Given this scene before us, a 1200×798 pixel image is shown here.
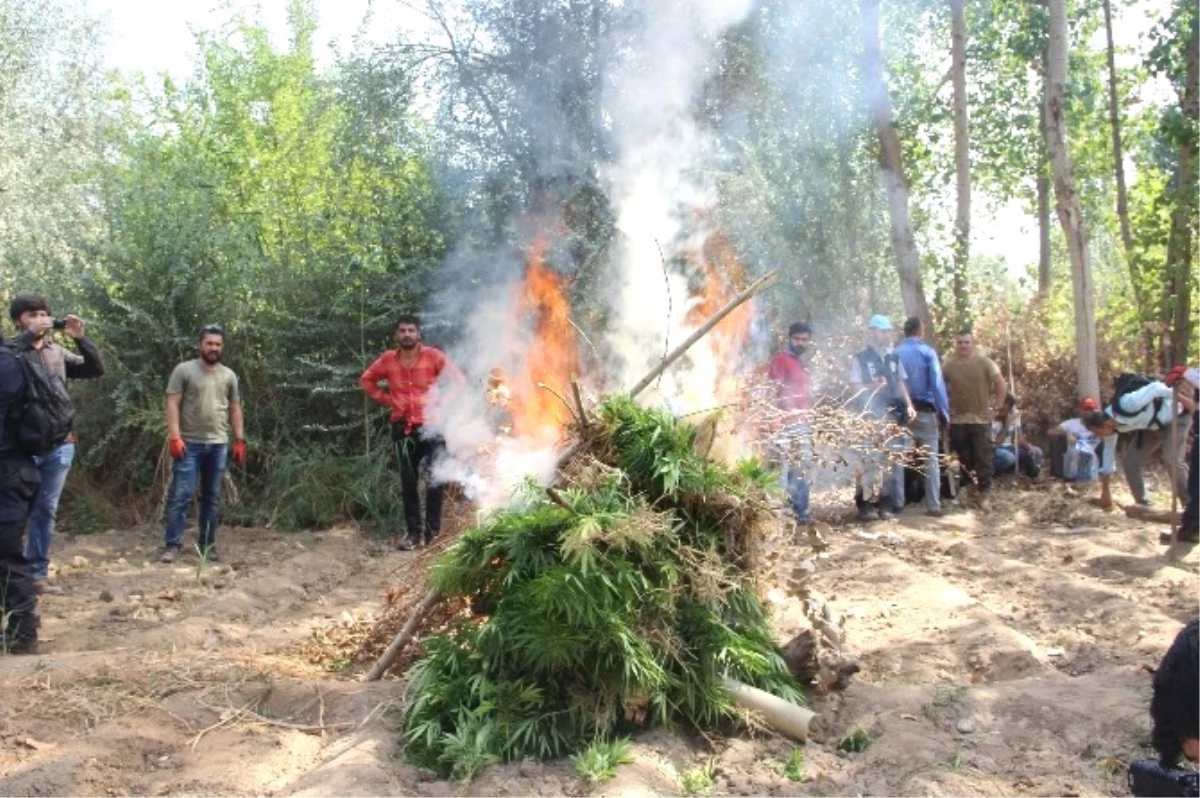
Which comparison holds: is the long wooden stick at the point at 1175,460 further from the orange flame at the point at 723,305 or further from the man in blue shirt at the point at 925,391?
the orange flame at the point at 723,305

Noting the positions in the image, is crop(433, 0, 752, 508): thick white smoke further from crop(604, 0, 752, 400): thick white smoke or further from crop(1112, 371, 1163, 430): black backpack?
crop(1112, 371, 1163, 430): black backpack

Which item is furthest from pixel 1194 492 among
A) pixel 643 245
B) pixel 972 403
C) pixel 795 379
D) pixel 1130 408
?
pixel 643 245

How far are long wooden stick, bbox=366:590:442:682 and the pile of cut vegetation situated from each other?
191 mm

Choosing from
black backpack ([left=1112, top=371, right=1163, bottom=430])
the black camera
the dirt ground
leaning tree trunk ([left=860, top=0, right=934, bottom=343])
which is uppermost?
leaning tree trunk ([left=860, top=0, right=934, bottom=343])

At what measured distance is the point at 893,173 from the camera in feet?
52.0

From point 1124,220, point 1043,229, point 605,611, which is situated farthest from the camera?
point 1043,229

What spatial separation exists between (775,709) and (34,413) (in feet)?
16.1

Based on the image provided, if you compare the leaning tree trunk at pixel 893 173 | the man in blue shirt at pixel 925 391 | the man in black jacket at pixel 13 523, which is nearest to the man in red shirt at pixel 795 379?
the man in blue shirt at pixel 925 391

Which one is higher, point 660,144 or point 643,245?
point 660,144

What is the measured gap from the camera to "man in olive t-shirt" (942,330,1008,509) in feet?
40.5

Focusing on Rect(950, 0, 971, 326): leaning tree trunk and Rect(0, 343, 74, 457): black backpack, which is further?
Rect(950, 0, 971, 326): leaning tree trunk

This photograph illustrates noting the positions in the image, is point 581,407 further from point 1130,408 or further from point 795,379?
point 1130,408

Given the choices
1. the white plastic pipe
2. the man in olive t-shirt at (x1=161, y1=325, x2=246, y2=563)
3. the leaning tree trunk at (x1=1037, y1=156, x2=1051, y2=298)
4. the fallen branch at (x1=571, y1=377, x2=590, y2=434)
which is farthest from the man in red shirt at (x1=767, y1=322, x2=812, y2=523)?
the leaning tree trunk at (x1=1037, y1=156, x2=1051, y2=298)

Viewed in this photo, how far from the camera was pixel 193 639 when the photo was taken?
7254mm
